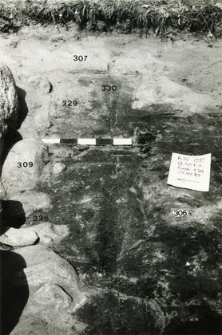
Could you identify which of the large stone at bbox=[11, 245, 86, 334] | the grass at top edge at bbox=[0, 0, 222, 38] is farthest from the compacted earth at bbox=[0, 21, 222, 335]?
the grass at top edge at bbox=[0, 0, 222, 38]

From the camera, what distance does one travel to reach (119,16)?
724 cm

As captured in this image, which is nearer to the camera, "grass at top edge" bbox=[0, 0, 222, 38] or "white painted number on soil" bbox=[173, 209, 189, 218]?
"white painted number on soil" bbox=[173, 209, 189, 218]

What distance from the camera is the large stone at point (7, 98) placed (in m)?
5.39

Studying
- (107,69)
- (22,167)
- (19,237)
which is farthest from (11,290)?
(107,69)

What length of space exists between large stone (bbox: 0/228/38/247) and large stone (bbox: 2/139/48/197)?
73 cm

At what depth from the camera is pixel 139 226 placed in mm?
4348

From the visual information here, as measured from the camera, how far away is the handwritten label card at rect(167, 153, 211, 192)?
15.7 ft

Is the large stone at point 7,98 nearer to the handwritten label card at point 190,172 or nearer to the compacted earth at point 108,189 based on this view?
the compacted earth at point 108,189

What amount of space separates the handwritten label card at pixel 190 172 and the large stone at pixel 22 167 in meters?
1.59

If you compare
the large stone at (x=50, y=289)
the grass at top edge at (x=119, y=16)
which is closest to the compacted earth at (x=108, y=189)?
the large stone at (x=50, y=289)

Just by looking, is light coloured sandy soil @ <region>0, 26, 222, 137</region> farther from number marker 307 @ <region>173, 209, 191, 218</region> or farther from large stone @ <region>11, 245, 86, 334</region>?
large stone @ <region>11, 245, 86, 334</region>

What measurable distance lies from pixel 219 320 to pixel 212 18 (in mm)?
5395

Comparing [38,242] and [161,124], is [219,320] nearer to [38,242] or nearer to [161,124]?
[38,242]

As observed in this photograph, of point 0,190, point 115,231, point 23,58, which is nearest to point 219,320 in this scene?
point 115,231
